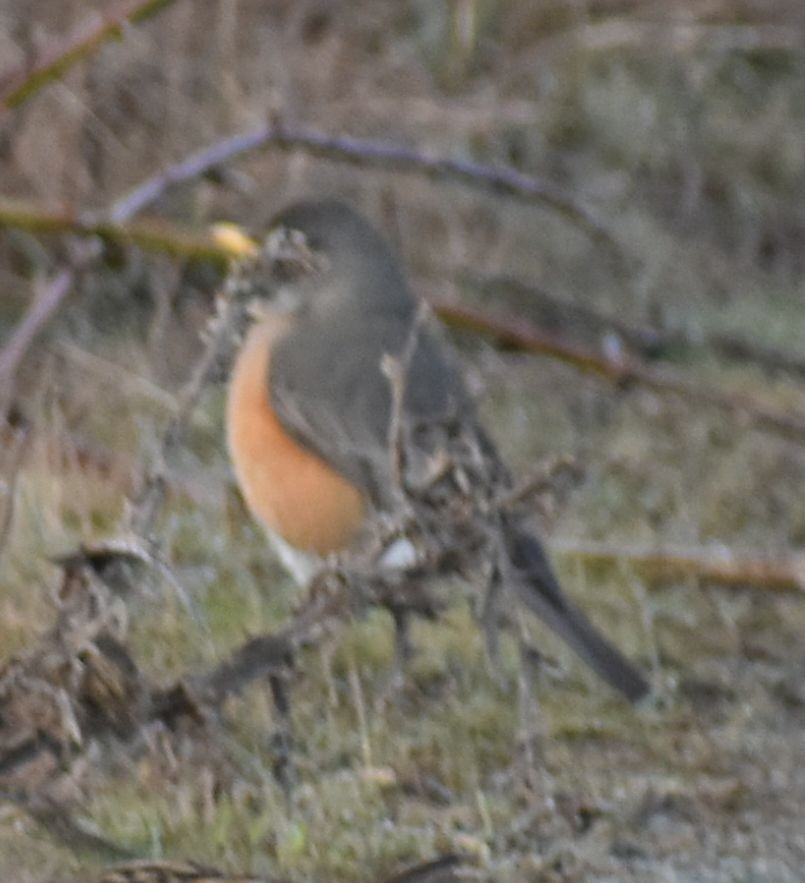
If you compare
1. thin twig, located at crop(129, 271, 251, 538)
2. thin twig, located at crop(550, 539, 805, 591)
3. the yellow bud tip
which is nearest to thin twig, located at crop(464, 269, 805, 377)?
the yellow bud tip

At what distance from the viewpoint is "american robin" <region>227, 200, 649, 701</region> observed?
3.82 m

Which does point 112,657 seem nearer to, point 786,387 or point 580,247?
point 786,387

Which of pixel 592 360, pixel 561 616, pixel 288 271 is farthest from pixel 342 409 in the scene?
pixel 592 360

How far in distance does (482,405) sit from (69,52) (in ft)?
5.99

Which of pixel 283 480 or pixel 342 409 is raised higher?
pixel 342 409

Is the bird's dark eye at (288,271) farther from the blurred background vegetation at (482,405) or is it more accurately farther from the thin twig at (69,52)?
the thin twig at (69,52)

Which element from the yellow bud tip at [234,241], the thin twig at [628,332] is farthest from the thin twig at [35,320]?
the thin twig at [628,332]

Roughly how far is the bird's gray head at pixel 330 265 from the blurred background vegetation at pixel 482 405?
2.09 feet

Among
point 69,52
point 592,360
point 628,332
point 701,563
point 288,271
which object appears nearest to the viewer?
point 288,271

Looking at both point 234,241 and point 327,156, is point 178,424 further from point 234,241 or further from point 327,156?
point 327,156

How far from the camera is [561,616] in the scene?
3.83 m

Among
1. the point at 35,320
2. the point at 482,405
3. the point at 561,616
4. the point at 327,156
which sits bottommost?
the point at 482,405

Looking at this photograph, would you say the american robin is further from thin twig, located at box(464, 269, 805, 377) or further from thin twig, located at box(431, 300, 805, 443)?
thin twig, located at box(464, 269, 805, 377)

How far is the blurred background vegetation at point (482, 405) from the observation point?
3.40 m
